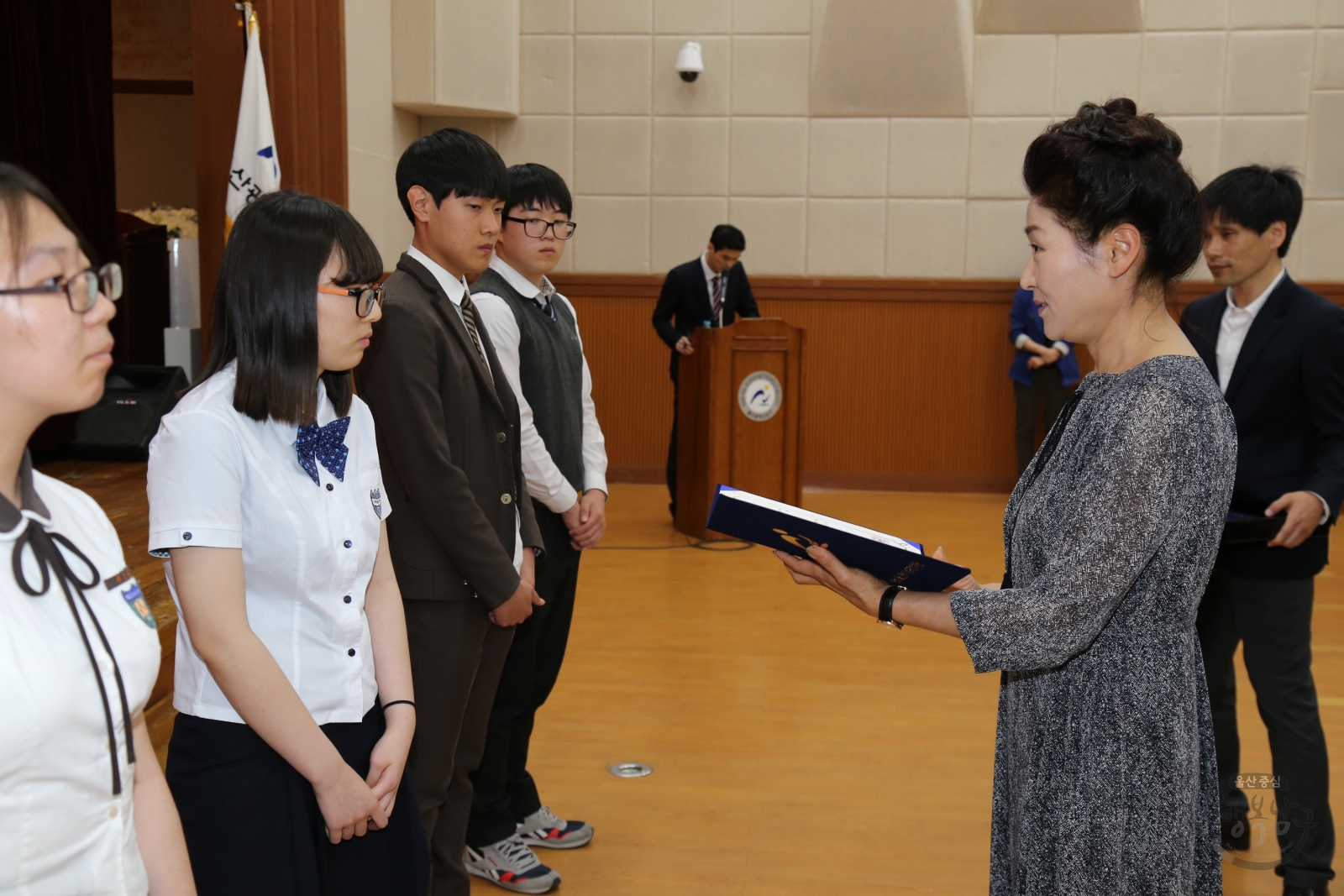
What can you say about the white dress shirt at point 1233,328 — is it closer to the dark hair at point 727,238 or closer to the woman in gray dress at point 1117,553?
the woman in gray dress at point 1117,553

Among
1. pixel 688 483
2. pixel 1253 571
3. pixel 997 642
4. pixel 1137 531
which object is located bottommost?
pixel 688 483

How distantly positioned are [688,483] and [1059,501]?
4539 mm

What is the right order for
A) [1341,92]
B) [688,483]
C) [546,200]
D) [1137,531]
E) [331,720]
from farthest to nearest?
[1341,92], [688,483], [546,200], [331,720], [1137,531]

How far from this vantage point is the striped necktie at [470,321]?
2.12m

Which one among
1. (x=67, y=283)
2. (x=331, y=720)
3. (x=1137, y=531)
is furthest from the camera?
(x=331, y=720)

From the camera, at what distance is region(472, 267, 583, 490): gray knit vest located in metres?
2.55

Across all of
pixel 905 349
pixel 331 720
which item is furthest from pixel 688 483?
pixel 331 720

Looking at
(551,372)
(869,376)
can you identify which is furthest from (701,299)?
(551,372)

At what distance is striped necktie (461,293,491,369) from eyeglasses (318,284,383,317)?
0.60 metres

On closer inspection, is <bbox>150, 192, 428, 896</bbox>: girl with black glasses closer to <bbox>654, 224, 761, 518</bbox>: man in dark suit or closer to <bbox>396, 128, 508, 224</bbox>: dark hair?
<bbox>396, 128, 508, 224</bbox>: dark hair

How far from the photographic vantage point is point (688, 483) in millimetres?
5914

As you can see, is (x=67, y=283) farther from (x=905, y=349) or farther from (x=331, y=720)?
(x=905, y=349)

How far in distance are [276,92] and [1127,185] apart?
199 inches

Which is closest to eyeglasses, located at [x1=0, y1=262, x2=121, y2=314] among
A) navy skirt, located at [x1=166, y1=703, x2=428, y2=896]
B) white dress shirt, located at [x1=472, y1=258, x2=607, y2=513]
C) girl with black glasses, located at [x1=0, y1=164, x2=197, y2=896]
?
girl with black glasses, located at [x1=0, y1=164, x2=197, y2=896]
